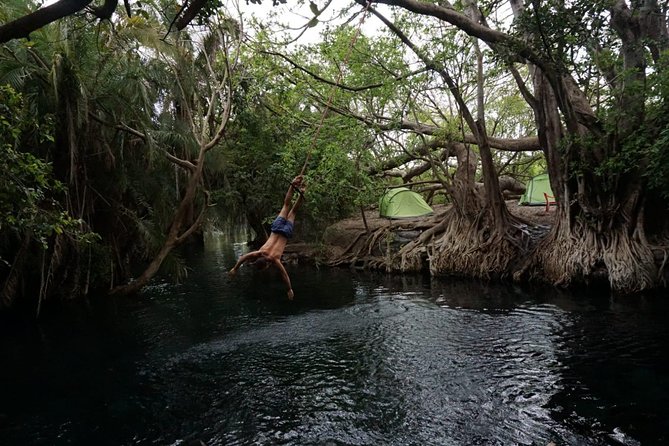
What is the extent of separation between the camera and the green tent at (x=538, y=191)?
17.5m

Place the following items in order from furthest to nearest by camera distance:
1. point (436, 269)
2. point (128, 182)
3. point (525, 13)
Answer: point (436, 269) → point (128, 182) → point (525, 13)

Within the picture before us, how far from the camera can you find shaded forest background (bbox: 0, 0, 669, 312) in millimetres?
8344

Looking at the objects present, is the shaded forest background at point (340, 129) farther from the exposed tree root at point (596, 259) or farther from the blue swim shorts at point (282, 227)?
the blue swim shorts at point (282, 227)

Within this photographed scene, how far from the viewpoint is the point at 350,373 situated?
22.5ft

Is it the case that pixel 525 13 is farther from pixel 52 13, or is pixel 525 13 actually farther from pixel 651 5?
pixel 52 13

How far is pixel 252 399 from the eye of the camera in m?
6.07

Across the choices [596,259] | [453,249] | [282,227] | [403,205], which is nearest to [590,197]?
[596,259]

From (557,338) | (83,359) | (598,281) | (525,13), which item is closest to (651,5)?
(525,13)

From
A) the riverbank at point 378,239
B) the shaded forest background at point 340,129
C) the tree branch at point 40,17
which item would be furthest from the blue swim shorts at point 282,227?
the riverbank at point 378,239

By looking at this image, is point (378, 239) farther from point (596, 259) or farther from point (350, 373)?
point (350, 373)

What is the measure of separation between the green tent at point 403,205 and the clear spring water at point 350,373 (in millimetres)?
8030

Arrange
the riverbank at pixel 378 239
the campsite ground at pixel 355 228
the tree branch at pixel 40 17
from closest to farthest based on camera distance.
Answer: the tree branch at pixel 40 17
the riverbank at pixel 378 239
the campsite ground at pixel 355 228

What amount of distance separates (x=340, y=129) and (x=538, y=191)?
9.01m

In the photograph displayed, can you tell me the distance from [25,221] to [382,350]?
589 centimetres
